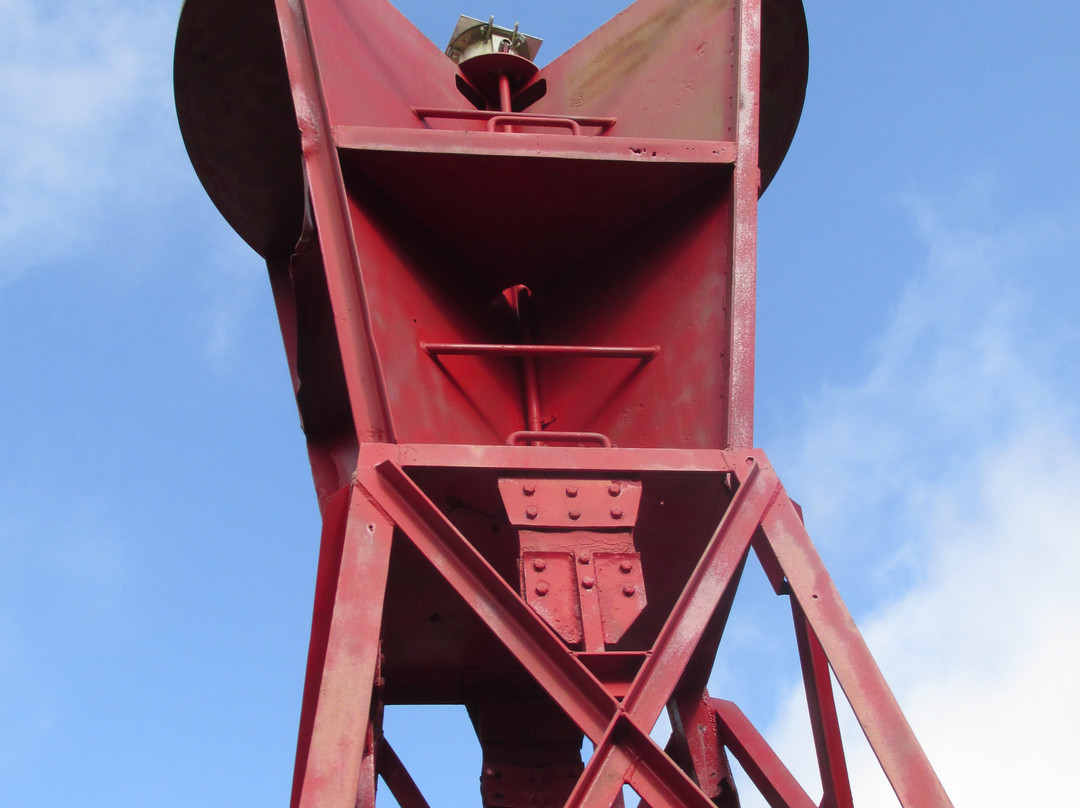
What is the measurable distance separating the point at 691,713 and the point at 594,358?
63.9 inches

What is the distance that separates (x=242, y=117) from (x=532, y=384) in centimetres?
238

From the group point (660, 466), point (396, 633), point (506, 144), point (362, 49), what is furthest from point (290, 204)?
point (660, 466)

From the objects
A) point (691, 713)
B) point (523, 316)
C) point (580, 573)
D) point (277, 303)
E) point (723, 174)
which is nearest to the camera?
point (580, 573)

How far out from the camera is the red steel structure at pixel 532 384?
4062mm

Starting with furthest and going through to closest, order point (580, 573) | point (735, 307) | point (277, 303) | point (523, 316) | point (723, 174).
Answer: point (277, 303)
point (523, 316)
point (723, 174)
point (735, 307)
point (580, 573)

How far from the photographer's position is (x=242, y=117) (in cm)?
673

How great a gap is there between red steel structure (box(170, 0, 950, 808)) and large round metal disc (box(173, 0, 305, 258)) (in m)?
0.02

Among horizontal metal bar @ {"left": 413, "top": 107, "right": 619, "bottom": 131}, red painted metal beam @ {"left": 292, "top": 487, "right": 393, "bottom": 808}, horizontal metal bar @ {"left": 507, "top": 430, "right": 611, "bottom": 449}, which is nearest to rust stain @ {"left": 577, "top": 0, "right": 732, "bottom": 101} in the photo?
horizontal metal bar @ {"left": 413, "top": 107, "right": 619, "bottom": 131}

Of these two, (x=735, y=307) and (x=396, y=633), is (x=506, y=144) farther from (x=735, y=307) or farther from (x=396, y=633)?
(x=396, y=633)

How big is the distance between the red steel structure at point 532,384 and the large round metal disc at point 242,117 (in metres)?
0.02

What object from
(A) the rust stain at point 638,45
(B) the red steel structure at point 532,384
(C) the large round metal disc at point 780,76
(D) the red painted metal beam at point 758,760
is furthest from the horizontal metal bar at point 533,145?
(D) the red painted metal beam at point 758,760

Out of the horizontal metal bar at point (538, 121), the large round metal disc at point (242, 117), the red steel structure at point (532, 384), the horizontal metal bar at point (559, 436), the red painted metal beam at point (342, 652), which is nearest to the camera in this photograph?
the red painted metal beam at point (342, 652)

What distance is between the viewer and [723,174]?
527cm

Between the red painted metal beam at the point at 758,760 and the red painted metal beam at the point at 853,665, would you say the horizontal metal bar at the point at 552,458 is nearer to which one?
the red painted metal beam at the point at 853,665
